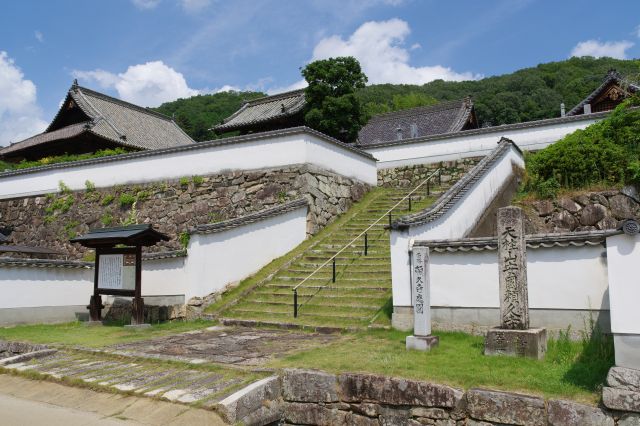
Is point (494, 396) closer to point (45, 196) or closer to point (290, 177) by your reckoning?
point (290, 177)

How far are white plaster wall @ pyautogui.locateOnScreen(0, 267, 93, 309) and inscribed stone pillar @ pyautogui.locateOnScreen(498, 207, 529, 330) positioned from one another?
10.7 metres

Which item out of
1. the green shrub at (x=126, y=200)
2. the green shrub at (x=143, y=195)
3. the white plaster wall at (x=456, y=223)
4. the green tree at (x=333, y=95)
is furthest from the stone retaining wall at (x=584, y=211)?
the green tree at (x=333, y=95)

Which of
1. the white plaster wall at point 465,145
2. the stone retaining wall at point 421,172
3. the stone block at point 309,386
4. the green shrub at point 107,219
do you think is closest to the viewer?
the stone block at point 309,386

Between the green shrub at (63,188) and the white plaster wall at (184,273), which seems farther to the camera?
the green shrub at (63,188)

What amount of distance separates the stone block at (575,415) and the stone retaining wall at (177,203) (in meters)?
10.3

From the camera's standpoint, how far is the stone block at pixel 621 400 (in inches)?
184

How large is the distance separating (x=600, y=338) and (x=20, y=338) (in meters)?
10.1

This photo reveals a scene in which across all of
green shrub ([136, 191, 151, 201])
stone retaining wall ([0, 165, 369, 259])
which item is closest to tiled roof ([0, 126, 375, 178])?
stone retaining wall ([0, 165, 369, 259])

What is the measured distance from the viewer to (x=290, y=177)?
49.7 feet

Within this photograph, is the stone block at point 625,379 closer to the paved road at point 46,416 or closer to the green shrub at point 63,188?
the paved road at point 46,416

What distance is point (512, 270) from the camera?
7.02 metres

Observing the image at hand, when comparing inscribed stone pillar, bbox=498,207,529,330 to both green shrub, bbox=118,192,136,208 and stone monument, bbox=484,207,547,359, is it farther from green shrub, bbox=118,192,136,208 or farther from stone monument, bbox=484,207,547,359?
green shrub, bbox=118,192,136,208

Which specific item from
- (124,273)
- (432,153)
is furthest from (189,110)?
(124,273)

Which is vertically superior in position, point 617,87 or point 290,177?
point 617,87
